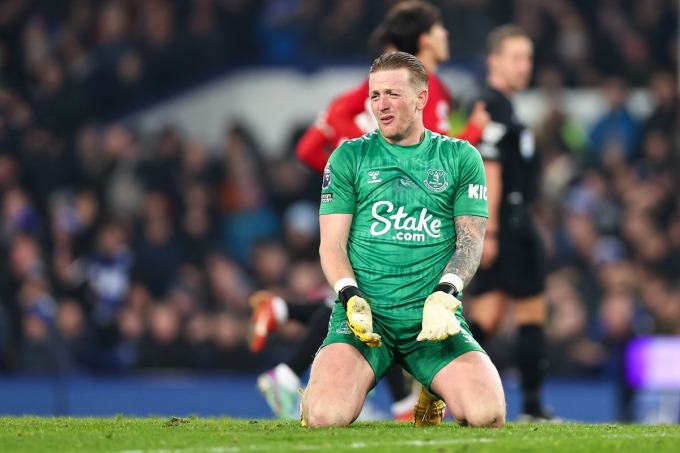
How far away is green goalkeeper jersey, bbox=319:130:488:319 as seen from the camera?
573 cm

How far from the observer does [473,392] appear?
18.1ft

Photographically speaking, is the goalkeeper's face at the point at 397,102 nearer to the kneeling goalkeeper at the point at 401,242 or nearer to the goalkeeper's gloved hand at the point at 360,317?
the kneeling goalkeeper at the point at 401,242

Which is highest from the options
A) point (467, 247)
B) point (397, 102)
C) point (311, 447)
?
point (397, 102)

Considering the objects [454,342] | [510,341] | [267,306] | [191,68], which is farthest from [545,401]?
[191,68]

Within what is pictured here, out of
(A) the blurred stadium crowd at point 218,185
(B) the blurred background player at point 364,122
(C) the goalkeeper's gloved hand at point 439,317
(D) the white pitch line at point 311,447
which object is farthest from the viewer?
(A) the blurred stadium crowd at point 218,185

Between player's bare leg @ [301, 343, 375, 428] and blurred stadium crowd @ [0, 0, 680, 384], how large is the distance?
19.0ft

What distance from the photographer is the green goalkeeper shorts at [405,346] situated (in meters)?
5.66

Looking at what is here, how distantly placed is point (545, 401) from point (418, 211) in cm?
494

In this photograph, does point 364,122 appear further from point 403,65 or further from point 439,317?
point 439,317

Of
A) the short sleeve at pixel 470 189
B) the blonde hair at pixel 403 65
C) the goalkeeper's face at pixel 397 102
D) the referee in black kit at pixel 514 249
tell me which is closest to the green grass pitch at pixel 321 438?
the short sleeve at pixel 470 189

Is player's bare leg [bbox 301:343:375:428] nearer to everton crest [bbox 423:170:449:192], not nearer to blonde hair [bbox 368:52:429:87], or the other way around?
everton crest [bbox 423:170:449:192]

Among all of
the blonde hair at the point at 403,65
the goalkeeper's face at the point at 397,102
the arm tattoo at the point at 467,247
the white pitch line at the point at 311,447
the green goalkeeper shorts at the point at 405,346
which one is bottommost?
the white pitch line at the point at 311,447

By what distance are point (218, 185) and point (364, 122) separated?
5986 millimetres

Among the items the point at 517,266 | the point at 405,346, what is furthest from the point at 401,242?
the point at 517,266
